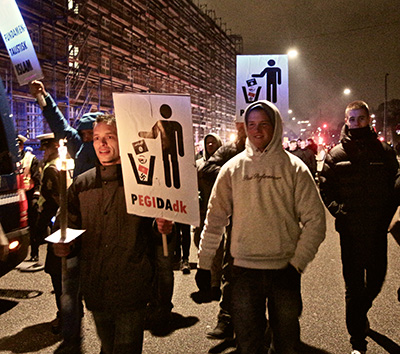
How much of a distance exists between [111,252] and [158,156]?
641 millimetres

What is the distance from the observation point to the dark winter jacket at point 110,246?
101 inches

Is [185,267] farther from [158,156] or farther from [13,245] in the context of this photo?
[158,156]

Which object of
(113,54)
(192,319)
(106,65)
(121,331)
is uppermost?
(113,54)

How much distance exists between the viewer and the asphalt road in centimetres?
369

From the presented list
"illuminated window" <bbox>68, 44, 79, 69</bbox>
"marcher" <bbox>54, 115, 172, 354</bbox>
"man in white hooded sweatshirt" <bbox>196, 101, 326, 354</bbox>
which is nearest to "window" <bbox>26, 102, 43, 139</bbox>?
"illuminated window" <bbox>68, 44, 79, 69</bbox>

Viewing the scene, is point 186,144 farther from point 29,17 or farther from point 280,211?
point 29,17

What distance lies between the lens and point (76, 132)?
4.43m

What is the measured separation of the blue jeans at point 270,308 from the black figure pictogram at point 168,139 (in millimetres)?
739

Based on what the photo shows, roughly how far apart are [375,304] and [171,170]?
10.6 ft

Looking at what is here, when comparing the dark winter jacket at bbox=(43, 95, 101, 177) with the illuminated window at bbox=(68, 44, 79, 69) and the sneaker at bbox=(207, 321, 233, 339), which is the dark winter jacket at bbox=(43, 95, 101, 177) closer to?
the sneaker at bbox=(207, 321, 233, 339)

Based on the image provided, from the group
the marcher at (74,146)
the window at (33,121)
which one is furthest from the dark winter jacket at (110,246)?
the window at (33,121)

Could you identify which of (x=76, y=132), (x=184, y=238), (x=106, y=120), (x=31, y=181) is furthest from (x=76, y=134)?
(x=31, y=181)

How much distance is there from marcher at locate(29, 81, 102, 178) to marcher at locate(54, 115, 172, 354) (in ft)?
4.09

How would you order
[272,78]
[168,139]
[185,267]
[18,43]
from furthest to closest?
[185,267]
[272,78]
[18,43]
[168,139]
